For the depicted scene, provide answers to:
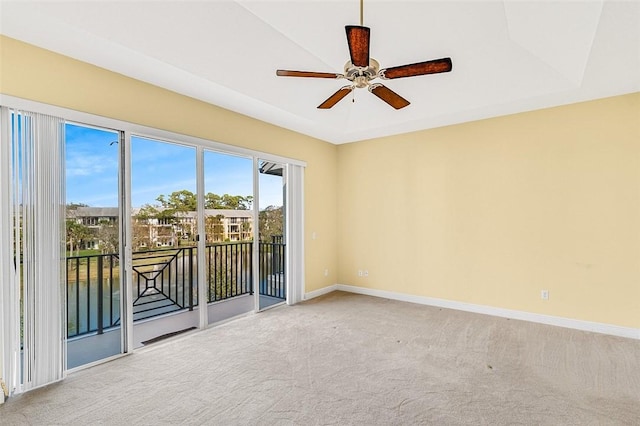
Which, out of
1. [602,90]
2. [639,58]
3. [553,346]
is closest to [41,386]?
[553,346]

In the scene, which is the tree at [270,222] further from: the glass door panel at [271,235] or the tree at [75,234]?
the tree at [75,234]

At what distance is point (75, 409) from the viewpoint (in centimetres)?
234

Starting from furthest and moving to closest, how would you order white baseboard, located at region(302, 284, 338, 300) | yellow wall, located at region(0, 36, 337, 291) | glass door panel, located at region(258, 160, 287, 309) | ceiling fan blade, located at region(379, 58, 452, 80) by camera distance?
white baseboard, located at region(302, 284, 338, 300)
glass door panel, located at region(258, 160, 287, 309)
yellow wall, located at region(0, 36, 337, 291)
ceiling fan blade, located at region(379, 58, 452, 80)

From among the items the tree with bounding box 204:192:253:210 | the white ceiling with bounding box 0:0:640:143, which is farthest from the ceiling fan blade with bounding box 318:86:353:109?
the tree with bounding box 204:192:253:210

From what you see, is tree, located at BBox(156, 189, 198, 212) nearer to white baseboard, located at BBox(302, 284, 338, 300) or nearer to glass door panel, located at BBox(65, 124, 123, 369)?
glass door panel, located at BBox(65, 124, 123, 369)

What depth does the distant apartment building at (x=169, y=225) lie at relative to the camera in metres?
3.04

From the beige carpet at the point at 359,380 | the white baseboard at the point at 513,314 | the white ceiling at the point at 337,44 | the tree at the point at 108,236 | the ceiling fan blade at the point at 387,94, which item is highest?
the white ceiling at the point at 337,44

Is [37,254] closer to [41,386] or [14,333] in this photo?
[14,333]

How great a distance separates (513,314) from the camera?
4.30m

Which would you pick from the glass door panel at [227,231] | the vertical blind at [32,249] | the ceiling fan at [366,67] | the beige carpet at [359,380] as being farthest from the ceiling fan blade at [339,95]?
the beige carpet at [359,380]

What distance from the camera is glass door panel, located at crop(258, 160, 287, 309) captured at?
4781 millimetres

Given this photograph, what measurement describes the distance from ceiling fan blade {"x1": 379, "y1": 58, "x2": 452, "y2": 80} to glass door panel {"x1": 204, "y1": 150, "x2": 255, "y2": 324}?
2.64 metres

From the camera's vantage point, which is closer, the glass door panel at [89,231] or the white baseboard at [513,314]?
the glass door panel at [89,231]

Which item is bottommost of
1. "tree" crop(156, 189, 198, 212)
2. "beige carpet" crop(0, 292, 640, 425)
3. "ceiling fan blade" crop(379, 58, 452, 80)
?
"beige carpet" crop(0, 292, 640, 425)
